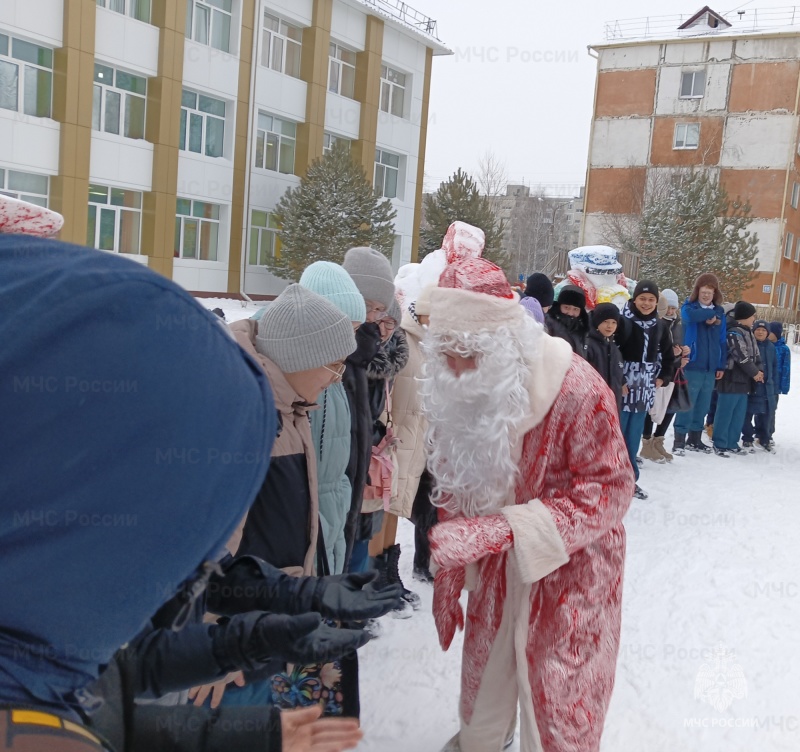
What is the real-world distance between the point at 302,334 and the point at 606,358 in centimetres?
448

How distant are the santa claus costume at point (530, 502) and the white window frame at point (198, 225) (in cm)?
1992

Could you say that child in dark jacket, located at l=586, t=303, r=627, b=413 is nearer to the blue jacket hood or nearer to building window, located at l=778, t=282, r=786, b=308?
the blue jacket hood

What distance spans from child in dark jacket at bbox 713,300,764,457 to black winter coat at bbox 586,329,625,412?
136 inches

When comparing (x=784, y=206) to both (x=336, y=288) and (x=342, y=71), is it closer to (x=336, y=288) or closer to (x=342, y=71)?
(x=342, y=71)

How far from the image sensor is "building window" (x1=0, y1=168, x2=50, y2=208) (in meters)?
17.0

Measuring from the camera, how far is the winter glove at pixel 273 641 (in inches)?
50.6

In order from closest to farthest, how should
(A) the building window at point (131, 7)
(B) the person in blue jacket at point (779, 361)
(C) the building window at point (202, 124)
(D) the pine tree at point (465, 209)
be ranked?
(B) the person in blue jacket at point (779, 361), (A) the building window at point (131, 7), (C) the building window at point (202, 124), (D) the pine tree at point (465, 209)

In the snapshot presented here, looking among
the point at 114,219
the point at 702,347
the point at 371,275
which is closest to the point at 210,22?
the point at 114,219

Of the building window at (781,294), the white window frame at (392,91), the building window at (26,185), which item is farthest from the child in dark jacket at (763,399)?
the building window at (781,294)

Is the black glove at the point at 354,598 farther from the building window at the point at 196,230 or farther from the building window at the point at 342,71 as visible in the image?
the building window at the point at 342,71

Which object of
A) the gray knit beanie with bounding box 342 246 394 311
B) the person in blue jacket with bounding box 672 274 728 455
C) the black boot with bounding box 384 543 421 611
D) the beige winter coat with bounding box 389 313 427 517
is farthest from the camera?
the person in blue jacket with bounding box 672 274 728 455

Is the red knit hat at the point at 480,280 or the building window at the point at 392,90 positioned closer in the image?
the red knit hat at the point at 480,280

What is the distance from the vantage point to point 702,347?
9.05m

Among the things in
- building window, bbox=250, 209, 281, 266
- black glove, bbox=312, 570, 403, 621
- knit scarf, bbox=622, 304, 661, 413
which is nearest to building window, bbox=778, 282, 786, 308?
building window, bbox=250, 209, 281, 266
